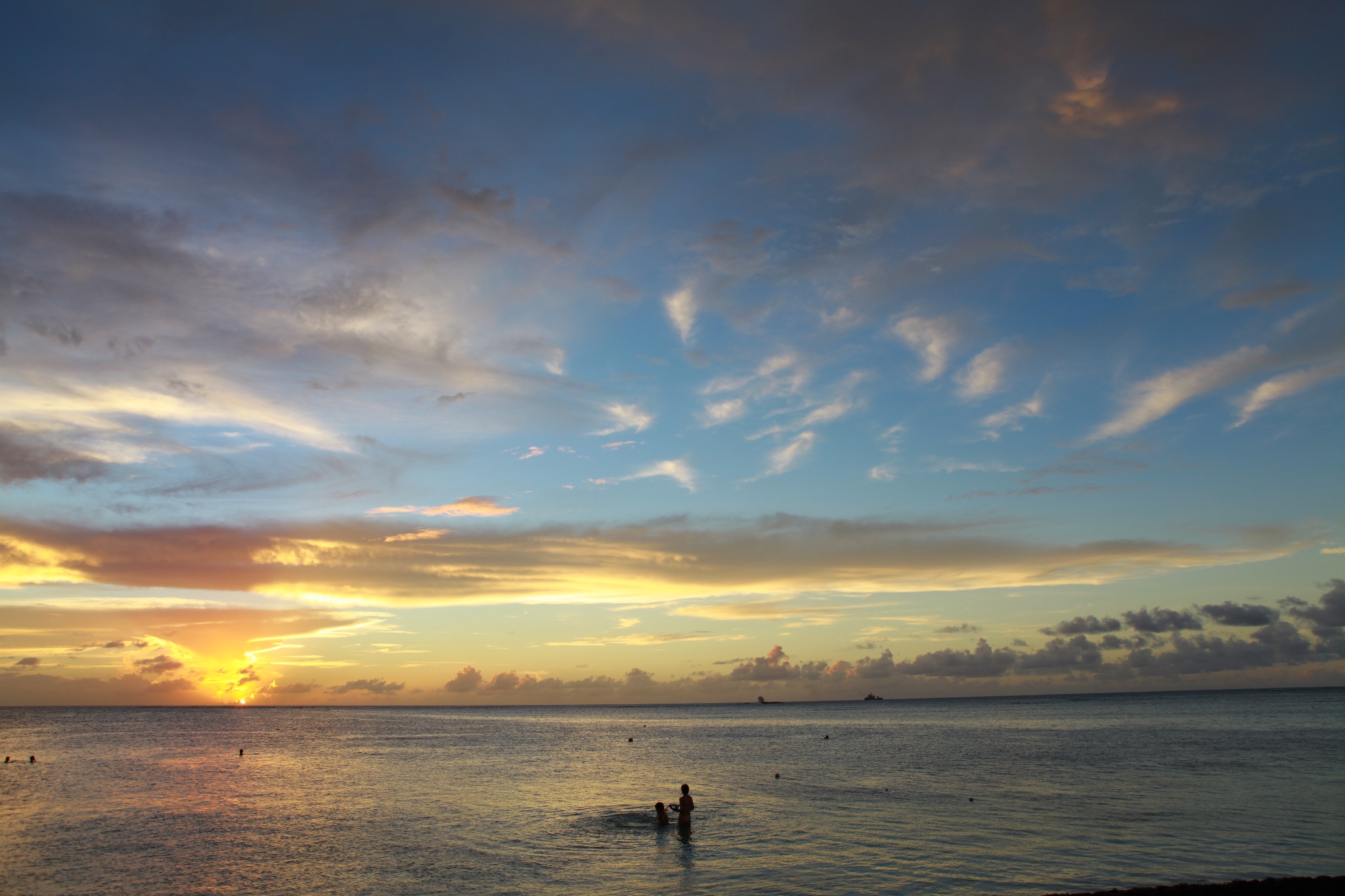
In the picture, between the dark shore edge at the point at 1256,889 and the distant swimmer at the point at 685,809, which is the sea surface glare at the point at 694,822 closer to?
the distant swimmer at the point at 685,809

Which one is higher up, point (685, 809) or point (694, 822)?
point (685, 809)

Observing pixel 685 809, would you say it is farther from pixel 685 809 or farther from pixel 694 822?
pixel 694 822

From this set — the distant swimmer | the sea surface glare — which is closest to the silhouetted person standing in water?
the distant swimmer

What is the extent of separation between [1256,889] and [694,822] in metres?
27.9

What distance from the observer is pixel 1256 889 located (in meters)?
22.8

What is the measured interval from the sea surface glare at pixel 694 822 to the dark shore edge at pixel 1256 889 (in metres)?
5.61

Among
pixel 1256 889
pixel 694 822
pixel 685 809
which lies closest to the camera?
pixel 1256 889

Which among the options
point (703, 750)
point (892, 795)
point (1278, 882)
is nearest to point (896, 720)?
point (703, 750)

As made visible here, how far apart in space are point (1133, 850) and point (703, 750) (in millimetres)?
72342

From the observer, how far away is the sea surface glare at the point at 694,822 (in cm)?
3161

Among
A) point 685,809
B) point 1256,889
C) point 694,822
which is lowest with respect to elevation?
point 694,822

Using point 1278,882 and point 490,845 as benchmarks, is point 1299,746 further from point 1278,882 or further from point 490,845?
point 490,845

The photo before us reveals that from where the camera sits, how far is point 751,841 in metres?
38.2

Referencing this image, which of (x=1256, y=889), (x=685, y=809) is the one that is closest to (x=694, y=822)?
(x=685, y=809)
